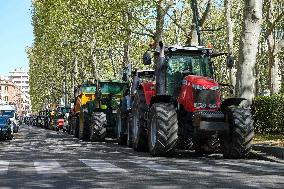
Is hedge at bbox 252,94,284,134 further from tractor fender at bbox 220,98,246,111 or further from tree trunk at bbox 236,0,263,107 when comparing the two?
tractor fender at bbox 220,98,246,111

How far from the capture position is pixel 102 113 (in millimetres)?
21938

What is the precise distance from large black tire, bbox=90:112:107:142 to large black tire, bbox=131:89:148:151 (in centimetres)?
559

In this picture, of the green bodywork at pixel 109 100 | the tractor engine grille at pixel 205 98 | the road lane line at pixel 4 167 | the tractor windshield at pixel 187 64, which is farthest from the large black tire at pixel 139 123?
the green bodywork at pixel 109 100

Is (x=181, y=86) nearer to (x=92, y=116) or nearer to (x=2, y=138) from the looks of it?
(x=92, y=116)

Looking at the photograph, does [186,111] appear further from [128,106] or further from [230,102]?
[128,106]

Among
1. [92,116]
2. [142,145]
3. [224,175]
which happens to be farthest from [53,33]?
[224,175]

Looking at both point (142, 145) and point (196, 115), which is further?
point (142, 145)

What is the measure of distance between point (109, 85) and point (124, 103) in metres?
4.44

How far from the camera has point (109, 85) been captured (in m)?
23.5

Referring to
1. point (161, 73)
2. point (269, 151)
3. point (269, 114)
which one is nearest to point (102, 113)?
point (269, 114)

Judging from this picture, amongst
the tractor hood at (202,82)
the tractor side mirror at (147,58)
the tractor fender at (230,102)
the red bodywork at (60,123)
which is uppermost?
the tractor side mirror at (147,58)

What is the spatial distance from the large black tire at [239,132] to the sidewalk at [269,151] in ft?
1.75

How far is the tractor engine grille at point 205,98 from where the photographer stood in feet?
43.2

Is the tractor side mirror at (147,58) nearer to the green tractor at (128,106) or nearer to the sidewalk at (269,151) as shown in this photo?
the sidewalk at (269,151)
